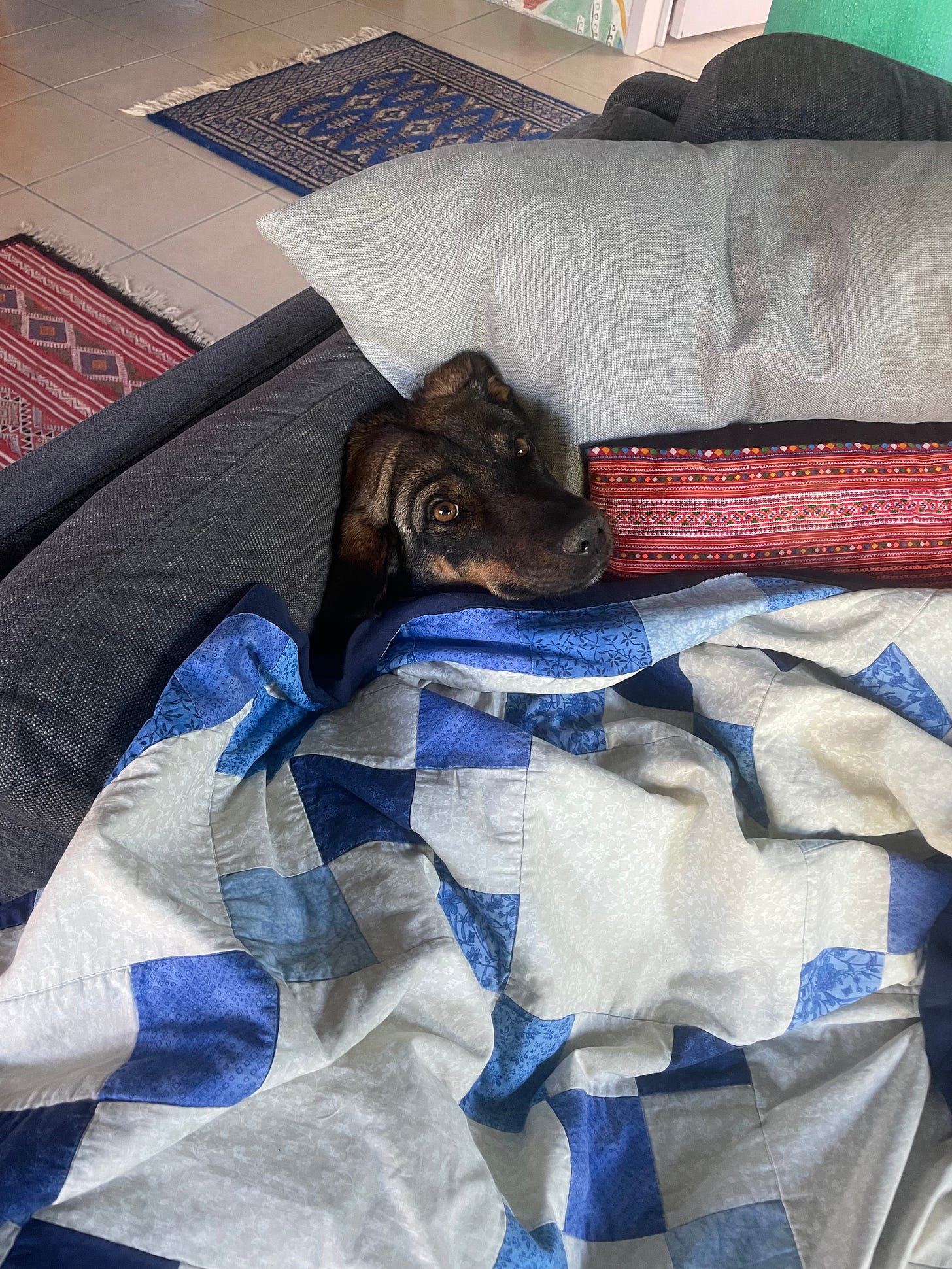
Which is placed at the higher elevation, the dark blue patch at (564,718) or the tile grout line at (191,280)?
the dark blue patch at (564,718)

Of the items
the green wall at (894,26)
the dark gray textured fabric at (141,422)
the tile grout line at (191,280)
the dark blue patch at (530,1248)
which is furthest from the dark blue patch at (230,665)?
the tile grout line at (191,280)

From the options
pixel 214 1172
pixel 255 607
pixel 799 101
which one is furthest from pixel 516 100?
pixel 214 1172

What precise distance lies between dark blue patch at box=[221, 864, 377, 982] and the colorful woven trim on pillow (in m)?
0.68

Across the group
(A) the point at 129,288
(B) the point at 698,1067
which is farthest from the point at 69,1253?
(A) the point at 129,288

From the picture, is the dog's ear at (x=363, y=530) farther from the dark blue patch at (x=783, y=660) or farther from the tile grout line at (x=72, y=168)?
the tile grout line at (x=72, y=168)

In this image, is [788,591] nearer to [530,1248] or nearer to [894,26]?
[530,1248]

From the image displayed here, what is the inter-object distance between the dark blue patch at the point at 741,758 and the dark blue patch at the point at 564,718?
15 centimetres

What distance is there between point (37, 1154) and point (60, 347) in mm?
2426

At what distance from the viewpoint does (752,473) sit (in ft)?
4.00

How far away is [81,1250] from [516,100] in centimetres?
444

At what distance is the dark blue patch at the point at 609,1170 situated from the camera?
86cm

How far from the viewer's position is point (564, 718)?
3.73 ft

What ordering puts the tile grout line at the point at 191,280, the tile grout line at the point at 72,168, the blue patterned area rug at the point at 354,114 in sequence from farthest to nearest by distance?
the blue patterned area rug at the point at 354,114, the tile grout line at the point at 72,168, the tile grout line at the point at 191,280

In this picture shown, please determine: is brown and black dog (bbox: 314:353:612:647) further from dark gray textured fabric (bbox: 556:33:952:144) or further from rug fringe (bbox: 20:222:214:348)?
rug fringe (bbox: 20:222:214:348)
